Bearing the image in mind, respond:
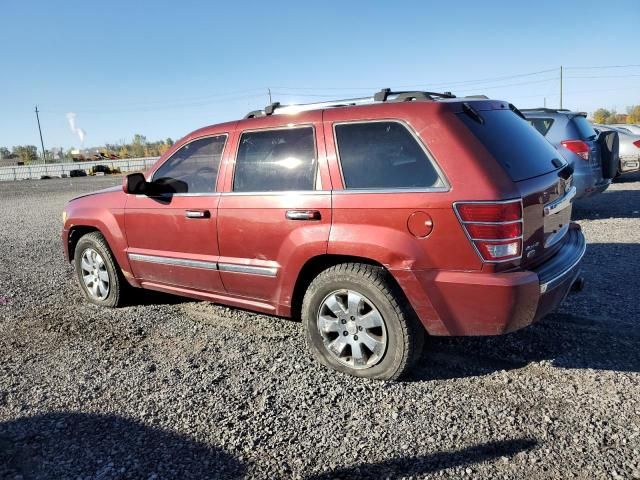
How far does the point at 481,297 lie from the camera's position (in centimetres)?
294

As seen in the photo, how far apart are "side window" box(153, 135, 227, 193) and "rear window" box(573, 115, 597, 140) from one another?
653cm

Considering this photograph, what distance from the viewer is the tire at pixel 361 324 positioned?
323 cm

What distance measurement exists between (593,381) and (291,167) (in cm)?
254

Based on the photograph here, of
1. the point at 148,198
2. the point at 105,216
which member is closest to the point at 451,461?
the point at 148,198

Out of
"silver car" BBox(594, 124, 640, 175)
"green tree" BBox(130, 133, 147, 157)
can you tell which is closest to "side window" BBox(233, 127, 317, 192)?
"silver car" BBox(594, 124, 640, 175)

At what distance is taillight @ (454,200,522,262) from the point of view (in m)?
2.87

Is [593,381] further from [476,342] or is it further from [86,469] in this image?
[86,469]

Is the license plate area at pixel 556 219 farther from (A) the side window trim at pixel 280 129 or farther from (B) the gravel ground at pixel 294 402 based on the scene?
(A) the side window trim at pixel 280 129

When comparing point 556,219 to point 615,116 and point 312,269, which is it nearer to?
point 312,269

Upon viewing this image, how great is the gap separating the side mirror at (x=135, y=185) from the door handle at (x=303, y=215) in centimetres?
166

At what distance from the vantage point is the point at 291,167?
12.1ft

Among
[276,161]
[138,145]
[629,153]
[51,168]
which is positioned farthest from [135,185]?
[138,145]

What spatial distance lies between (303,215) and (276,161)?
579 mm

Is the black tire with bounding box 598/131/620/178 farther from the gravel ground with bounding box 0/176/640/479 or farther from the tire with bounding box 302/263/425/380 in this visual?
the tire with bounding box 302/263/425/380
